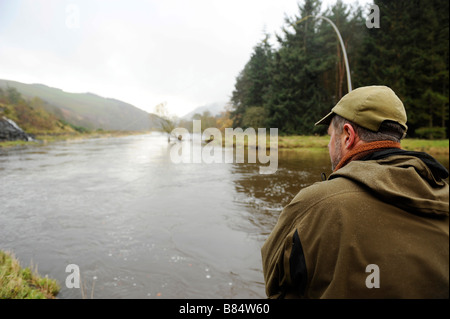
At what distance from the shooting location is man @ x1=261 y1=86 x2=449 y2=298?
90 cm

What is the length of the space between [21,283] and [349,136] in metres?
4.21

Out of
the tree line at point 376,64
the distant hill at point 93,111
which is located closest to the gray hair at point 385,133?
the tree line at point 376,64

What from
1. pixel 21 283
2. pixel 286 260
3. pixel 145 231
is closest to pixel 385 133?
pixel 286 260

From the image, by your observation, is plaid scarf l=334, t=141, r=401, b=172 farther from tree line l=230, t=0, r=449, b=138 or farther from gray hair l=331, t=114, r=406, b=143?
tree line l=230, t=0, r=449, b=138

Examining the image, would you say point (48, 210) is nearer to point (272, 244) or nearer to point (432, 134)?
point (272, 244)

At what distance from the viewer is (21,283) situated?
9.94ft

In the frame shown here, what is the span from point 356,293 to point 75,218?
22.9 ft

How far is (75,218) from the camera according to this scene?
6.18m

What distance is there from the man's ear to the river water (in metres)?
2.89

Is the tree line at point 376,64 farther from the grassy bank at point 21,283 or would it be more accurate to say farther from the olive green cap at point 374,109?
Answer: the grassy bank at point 21,283

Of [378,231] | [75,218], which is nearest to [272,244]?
[378,231]

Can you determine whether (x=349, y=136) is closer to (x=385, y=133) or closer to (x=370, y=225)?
(x=385, y=133)

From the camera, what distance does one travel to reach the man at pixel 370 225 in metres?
0.90

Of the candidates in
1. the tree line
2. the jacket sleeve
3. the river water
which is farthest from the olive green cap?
the tree line
